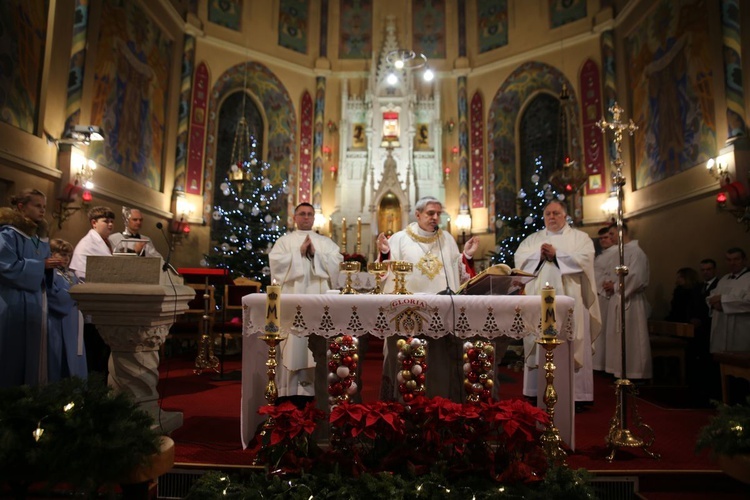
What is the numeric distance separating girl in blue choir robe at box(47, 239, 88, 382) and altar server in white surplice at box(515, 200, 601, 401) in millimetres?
4179

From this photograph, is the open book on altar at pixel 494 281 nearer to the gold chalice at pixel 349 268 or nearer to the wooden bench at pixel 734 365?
the gold chalice at pixel 349 268

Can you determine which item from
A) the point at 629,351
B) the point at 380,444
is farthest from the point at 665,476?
the point at 629,351

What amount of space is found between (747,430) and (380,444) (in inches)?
72.0

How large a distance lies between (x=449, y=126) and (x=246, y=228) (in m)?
6.65

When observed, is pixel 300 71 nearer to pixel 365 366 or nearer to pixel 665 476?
pixel 365 366

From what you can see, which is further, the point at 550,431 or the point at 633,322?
the point at 633,322

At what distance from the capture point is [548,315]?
320 centimetres

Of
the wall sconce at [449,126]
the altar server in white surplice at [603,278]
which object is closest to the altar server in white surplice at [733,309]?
the altar server in white surplice at [603,278]

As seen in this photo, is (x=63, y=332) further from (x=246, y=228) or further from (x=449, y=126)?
(x=449, y=126)

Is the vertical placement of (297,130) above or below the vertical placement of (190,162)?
above

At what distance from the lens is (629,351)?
6961 mm

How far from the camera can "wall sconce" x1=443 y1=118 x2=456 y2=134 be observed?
14.6 metres

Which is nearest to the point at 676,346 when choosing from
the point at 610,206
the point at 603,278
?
the point at 603,278

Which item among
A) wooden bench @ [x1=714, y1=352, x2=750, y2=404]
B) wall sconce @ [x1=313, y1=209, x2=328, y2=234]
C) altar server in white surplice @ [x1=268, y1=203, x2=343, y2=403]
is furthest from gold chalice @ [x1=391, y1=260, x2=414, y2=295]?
wall sconce @ [x1=313, y1=209, x2=328, y2=234]
